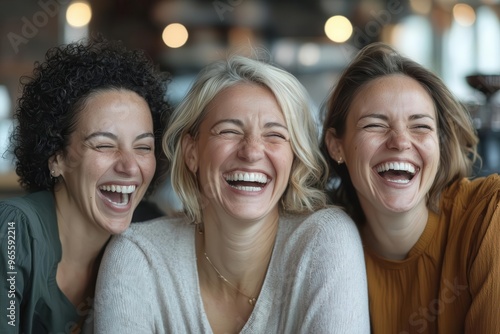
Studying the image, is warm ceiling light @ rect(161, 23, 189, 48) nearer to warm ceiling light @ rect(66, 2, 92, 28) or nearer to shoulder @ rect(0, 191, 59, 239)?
warm ceiling light @ rect(66, 2, 92, 28)

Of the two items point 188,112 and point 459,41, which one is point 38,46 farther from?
point 188,112

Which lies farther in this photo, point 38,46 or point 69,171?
point 38,46

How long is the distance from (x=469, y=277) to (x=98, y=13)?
4.56 metres

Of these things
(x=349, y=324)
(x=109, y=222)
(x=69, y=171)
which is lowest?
(x=349, y=324)

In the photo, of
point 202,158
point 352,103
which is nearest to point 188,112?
point 202,158

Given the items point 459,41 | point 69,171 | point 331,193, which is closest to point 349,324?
point 331,193

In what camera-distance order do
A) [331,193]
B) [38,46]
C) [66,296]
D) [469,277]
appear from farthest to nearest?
1. [38,46]
2. [331,193]
3. [66,296]
4. [469,277]

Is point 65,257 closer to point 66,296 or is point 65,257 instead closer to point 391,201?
point 66,296

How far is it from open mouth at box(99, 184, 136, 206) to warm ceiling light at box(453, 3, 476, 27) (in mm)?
4274

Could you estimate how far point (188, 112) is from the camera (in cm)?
193

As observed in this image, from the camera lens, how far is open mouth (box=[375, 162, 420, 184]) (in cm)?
175

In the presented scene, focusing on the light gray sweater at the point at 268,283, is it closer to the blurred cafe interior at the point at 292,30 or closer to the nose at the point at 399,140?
the nose at the point at 399,140

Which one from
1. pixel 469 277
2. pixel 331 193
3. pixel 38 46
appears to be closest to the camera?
pixel 469 277

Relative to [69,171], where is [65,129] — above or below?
above
